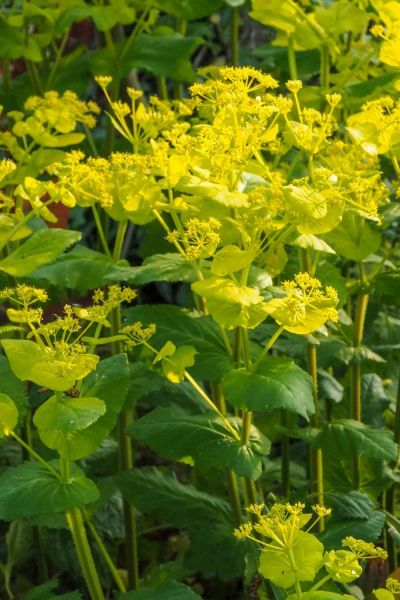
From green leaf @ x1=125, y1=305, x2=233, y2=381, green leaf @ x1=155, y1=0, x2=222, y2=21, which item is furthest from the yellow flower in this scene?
green leaf @ x1=155, y1=0, x2=222, y2=21

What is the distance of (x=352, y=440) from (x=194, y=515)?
35 centimetres

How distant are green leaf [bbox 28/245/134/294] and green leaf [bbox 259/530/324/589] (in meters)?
0.71

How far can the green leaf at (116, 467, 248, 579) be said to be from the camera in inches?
82.5

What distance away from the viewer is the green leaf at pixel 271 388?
→ 171cm

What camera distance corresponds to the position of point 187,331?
1.99 metres

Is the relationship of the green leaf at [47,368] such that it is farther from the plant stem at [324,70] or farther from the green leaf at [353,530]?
the plant stem at [324,70]

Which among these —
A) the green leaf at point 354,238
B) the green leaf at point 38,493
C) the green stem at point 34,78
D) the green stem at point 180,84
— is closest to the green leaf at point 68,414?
the green leaf at point 38,493

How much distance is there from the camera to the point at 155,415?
204 cm

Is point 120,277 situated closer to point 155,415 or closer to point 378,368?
point 155,415

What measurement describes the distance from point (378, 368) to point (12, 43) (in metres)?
1.25

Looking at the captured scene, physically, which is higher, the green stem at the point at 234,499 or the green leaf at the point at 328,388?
the green leaf at the point at 328,388

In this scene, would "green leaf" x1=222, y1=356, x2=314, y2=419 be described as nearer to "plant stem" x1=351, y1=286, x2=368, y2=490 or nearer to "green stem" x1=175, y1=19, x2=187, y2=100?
"plant stem" x1=351, y1=286, x2=368, y2=490

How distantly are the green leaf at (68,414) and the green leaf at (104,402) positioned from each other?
0.6 inches

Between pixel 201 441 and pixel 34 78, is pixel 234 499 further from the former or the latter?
pixel 34 78
